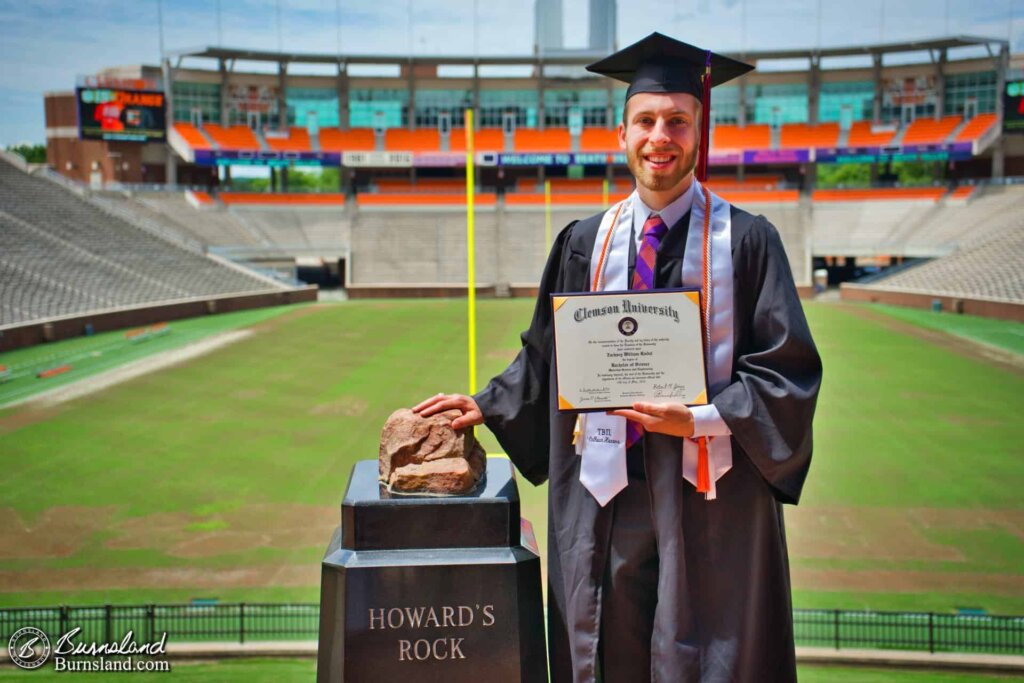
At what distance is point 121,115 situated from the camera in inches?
1732

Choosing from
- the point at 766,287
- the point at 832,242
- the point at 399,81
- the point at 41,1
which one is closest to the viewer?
the point at 766,287

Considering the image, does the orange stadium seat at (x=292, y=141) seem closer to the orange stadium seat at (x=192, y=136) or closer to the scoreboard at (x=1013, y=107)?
the orange stadium seat at (x=192, y=136)

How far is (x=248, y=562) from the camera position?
8789 millimetres

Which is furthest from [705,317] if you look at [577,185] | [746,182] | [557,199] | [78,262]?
[746,182]

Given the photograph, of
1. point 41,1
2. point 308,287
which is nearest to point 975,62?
point 308,287

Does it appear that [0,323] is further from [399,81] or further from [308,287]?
[399,81]

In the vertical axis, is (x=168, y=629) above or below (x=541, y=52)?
below

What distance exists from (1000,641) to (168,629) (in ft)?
21.0

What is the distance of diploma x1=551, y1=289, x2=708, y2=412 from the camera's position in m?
2.61

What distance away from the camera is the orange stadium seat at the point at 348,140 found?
4916 cm

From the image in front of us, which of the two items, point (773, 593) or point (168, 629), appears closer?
point (773, 593)

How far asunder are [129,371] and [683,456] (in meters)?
18.1

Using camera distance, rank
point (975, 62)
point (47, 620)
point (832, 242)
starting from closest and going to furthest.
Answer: point (47, 620)
point (832, 242)
point (975, 62)

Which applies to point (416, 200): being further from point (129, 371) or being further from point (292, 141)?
point (129, 371)
